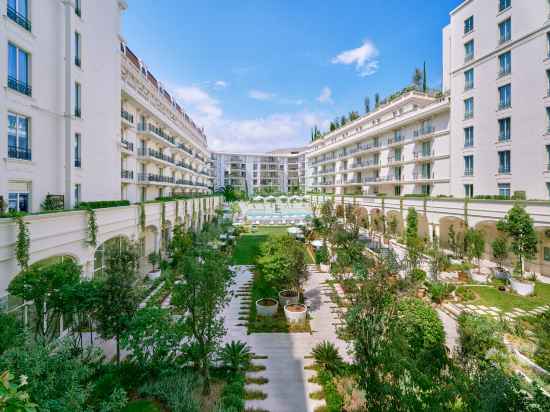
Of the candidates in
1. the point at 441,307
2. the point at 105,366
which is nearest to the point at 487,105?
the point at 441,307

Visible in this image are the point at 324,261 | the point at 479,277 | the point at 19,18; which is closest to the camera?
the point at 19,18

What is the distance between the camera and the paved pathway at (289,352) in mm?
7701

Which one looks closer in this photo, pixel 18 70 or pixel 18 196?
pixel 18 70

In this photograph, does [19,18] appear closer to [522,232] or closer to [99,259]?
[99,259]

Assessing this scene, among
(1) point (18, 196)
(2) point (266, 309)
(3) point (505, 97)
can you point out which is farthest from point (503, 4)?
(1) point (18, 196)

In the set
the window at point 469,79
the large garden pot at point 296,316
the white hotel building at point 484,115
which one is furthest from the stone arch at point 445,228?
the large garden pot at point 296,316

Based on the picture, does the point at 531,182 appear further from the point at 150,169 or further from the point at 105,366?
the point at 150,169

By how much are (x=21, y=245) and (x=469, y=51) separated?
34.3 m

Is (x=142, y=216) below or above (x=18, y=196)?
below

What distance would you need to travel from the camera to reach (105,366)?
8.88 meters

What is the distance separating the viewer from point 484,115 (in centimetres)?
2369

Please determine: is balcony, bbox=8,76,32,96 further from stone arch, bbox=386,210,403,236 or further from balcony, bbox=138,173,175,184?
stone arch, bbox=386,210,403,236

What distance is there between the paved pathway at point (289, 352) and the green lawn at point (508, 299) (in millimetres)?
8230

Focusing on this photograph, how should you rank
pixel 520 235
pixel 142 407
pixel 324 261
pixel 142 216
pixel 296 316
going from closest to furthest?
pixel 142 407 → pixel 296 316 → pixel 520 235 → pixel 142 216 → pixel 324 261
